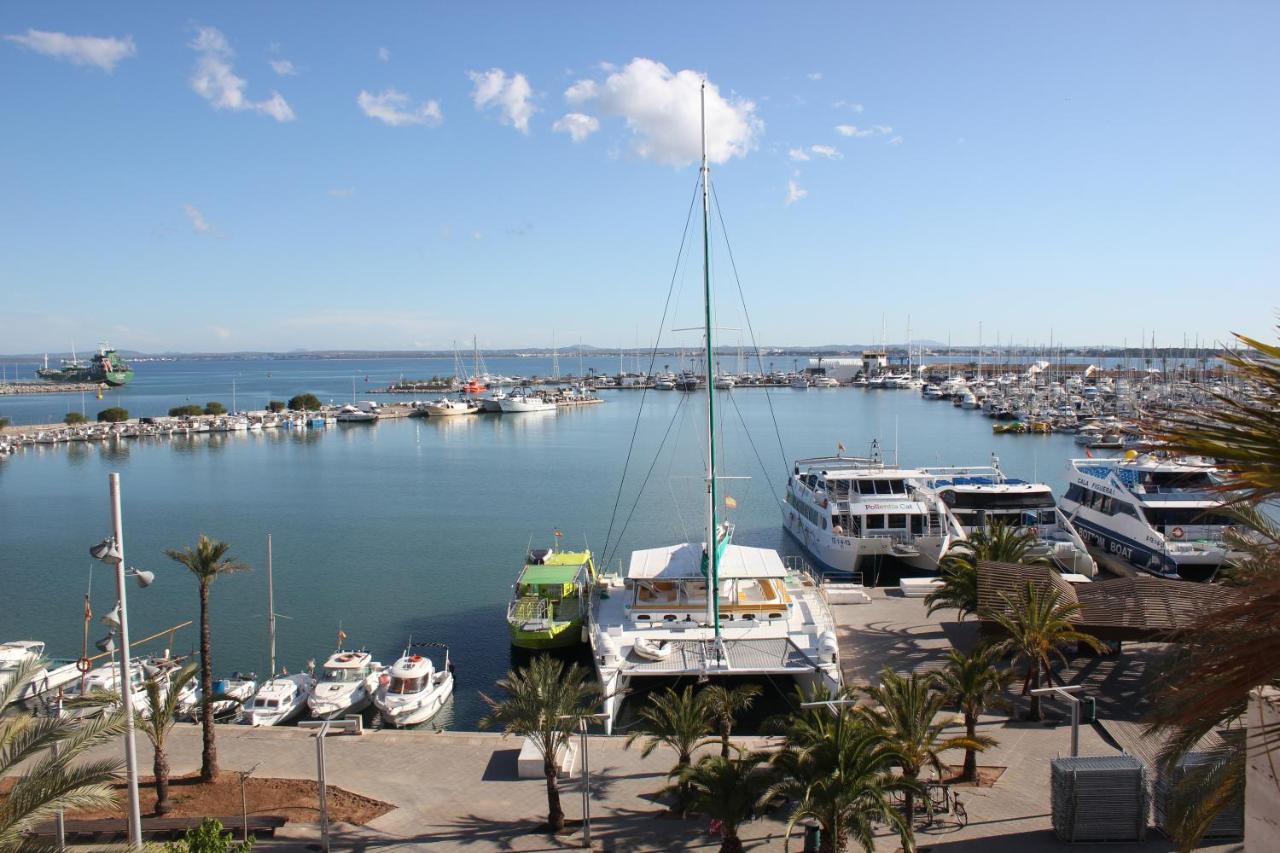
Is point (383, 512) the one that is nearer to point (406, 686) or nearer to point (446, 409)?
point (406, 686)

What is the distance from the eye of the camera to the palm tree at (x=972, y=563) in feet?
75.0

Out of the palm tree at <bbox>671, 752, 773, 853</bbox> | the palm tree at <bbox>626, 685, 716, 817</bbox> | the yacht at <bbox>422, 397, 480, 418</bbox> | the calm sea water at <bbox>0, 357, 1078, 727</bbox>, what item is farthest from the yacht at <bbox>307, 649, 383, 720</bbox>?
the yacht at <bbox>422, 397, 480, 418</bbox>

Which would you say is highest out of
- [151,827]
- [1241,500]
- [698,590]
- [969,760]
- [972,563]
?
[1241,500]

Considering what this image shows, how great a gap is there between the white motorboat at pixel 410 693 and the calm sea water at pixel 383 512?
83cm

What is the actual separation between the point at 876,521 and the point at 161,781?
2663cm

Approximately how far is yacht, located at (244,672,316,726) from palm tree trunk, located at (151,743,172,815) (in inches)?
260

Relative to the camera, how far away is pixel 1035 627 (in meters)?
18.1

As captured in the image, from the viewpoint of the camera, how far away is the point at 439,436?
98375 mm

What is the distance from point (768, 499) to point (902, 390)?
123201 mm

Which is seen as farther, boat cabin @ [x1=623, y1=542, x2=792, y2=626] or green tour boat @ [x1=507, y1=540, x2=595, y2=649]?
green tour boat @ [x1=507, y1=540, x2=595, y2=649]

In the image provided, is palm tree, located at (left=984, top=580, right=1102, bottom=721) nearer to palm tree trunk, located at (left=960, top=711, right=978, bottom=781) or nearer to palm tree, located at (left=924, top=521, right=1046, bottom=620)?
palm tree trunk, located at (left=960, top=711, right=978, bottom=781)

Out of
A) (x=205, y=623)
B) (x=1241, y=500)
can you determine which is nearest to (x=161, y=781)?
(x=205, y=623)

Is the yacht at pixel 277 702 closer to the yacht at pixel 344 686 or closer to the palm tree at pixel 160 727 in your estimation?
the yacht at pixel 344 686

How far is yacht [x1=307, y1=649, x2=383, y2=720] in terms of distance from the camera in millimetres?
22406
